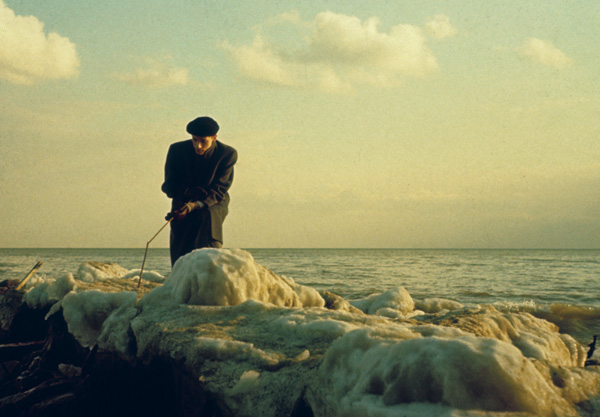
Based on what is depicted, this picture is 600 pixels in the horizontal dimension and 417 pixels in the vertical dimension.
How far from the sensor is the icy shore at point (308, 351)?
1.76 metres

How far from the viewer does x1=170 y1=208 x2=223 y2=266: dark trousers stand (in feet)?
18.0

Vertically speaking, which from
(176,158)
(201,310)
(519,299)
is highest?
(176,158)

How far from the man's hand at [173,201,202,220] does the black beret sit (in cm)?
73

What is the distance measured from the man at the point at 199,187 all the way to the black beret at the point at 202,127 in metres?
0.01

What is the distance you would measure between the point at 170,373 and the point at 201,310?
2.31ft

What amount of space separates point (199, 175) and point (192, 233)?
2.14 ft

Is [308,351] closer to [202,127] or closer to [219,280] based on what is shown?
[219,280]

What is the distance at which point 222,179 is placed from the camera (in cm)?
566

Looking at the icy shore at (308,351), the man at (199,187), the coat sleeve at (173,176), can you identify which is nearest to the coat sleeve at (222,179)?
the man at (199,187)

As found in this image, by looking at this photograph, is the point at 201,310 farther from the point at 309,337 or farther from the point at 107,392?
the point at 309,337

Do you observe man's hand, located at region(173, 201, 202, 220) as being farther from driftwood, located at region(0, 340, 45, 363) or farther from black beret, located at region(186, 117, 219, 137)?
driftwood, located at region(0, 340, 45, 363)

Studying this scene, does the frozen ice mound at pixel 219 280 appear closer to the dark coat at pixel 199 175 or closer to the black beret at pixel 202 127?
the dark coat at pixel 199 175

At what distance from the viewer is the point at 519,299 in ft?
41.3

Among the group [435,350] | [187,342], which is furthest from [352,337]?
[187,342]
